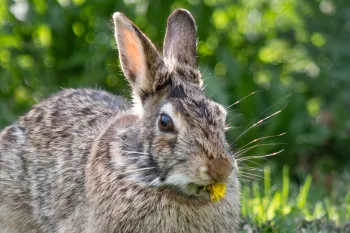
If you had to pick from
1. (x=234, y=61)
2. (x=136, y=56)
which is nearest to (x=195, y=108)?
(x=136, y=56)

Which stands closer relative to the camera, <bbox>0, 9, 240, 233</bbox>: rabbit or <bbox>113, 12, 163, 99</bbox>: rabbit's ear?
<bbox>0, 9, 240, 233</bbox>: rabbit

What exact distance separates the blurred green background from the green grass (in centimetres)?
106

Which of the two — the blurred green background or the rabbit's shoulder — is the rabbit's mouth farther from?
the blurred green background

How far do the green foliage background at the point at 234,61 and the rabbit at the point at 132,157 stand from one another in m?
1.93

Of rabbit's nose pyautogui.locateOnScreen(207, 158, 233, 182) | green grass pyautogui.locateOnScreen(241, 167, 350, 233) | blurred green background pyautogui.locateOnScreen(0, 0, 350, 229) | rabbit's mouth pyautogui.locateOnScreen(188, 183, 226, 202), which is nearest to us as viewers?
rabbit's nose pyautogui.locateOnScreen(207, 158, 233, 182)

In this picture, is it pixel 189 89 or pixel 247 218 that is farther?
pixel 247 218

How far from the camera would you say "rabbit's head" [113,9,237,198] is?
4.92 meters

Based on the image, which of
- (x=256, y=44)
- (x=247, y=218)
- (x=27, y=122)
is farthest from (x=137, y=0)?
(x=247, y=218)

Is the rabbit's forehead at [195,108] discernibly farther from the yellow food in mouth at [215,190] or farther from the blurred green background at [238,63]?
the blurred green background at [238,63]

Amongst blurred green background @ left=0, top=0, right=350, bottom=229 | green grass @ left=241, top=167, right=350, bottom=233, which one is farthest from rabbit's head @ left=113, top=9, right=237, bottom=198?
blurred green background @ left=0, top=0, right=350, bottom=229

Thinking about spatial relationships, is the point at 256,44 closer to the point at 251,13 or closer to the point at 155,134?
the point at 251,13

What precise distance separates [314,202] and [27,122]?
2.21 metres

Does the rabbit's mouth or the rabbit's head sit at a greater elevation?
the rabbit's head

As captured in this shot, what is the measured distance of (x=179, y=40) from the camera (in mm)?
5812
